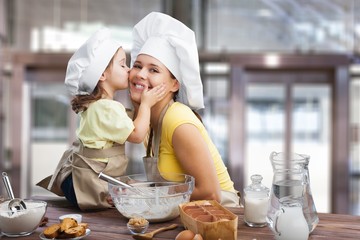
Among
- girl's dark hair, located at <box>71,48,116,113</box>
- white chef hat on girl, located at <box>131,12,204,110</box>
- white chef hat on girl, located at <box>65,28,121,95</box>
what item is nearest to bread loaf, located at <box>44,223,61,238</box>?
girl's dark hair, located at <box>71,48,116,113</box>

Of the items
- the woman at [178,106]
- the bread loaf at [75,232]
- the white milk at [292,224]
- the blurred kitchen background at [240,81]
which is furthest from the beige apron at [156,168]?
the blurred kitchen background at [240,81]

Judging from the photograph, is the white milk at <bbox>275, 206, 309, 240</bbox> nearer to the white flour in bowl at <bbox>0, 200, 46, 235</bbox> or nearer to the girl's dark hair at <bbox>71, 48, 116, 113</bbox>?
the white flour in bowl at <bbox>0, 200, 46, 235</bbox>

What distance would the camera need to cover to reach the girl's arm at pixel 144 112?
61.7 inches

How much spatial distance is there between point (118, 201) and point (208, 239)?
366mm

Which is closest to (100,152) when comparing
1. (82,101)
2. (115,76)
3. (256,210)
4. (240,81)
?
(82,101)

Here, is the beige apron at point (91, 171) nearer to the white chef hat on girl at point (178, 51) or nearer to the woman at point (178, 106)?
the woman at point (178, 106)

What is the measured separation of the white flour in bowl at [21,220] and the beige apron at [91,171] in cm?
25

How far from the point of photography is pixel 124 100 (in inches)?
207

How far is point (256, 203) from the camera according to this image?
4.48 feet

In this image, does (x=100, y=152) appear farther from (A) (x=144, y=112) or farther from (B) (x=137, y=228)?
(B) (x=137, y=228)

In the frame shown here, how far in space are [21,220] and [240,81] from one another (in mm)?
4191

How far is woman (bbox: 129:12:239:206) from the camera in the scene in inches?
61.9

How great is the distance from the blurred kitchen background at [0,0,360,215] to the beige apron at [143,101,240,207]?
11.3 ft

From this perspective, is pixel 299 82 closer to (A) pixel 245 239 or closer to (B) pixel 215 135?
(B) pixel 215 135
